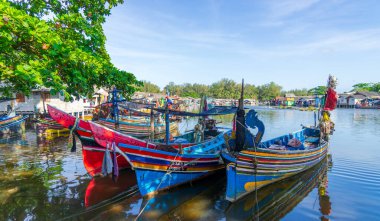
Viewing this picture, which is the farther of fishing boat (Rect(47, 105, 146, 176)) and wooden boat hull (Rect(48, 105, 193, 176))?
fishing boat (Rect(47, 105, 146, 176))

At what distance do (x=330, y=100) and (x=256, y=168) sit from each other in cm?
988

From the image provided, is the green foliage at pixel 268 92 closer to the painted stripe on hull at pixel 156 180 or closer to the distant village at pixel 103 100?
the distant village at pixel 103 100

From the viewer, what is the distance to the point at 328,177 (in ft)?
44.2

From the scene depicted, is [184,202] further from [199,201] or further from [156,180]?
[156,180]

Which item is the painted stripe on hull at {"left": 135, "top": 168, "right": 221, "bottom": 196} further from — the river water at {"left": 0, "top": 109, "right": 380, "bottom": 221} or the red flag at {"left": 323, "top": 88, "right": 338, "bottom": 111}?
the red flag at {"left": 323, "top": 88, "right": 338, "bottom": 111}

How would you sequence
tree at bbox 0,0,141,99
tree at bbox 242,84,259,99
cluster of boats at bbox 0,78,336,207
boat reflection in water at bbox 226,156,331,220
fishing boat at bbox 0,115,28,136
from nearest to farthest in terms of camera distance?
tree at bbox 0,0,141,99, boat reflection in water at bbox 226,156,331,220, cluster of boats at bbox 0,78,336,207, fishing boat at bbox 0,115,28,136, tree at bbox 242,84,259,99

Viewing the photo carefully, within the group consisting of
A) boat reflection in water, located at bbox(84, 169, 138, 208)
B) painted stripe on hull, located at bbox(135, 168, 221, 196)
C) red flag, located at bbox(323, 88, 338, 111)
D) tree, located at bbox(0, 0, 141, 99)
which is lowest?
boat reflection in water, located at bbox(84, 169, 138, 208)

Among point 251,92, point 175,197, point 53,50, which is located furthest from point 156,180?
point 251,92

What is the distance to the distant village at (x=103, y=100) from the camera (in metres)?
28.3

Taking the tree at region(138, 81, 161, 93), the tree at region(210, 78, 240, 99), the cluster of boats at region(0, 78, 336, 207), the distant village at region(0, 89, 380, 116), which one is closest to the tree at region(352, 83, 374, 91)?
the distant village at region(0, 89, 380, 116)

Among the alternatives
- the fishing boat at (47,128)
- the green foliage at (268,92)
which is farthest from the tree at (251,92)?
the fishing boat at (47,128)

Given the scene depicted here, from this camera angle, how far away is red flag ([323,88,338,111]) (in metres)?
16.5

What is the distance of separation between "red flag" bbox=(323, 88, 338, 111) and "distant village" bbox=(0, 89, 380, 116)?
1334cm

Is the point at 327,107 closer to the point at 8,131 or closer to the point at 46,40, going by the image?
the point at 46,40
